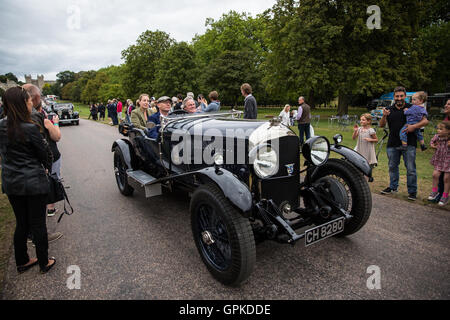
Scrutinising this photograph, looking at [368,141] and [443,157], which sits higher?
[368,141]

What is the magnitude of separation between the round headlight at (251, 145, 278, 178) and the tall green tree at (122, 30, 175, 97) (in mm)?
40540

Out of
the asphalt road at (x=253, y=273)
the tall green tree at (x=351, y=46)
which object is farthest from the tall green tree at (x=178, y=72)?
the asphalt road at (x=253, y=273)

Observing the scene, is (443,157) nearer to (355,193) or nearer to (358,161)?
(358,161)

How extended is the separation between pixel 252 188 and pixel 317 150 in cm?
94

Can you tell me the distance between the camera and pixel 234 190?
224cm

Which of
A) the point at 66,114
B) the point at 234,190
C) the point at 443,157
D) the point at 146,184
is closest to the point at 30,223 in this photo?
the point at 146,184

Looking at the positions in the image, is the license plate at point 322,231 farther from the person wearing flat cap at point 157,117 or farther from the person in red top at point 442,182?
the person in red top at point 442,182

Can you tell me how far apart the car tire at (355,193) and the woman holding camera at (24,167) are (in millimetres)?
3220

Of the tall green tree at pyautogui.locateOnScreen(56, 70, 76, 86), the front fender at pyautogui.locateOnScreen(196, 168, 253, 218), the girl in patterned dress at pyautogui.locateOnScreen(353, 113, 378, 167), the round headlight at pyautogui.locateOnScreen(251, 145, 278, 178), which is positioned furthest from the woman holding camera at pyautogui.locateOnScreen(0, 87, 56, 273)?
the tall green tree at pyautogui.locateOnScreen(56, 70, 76, 86)
